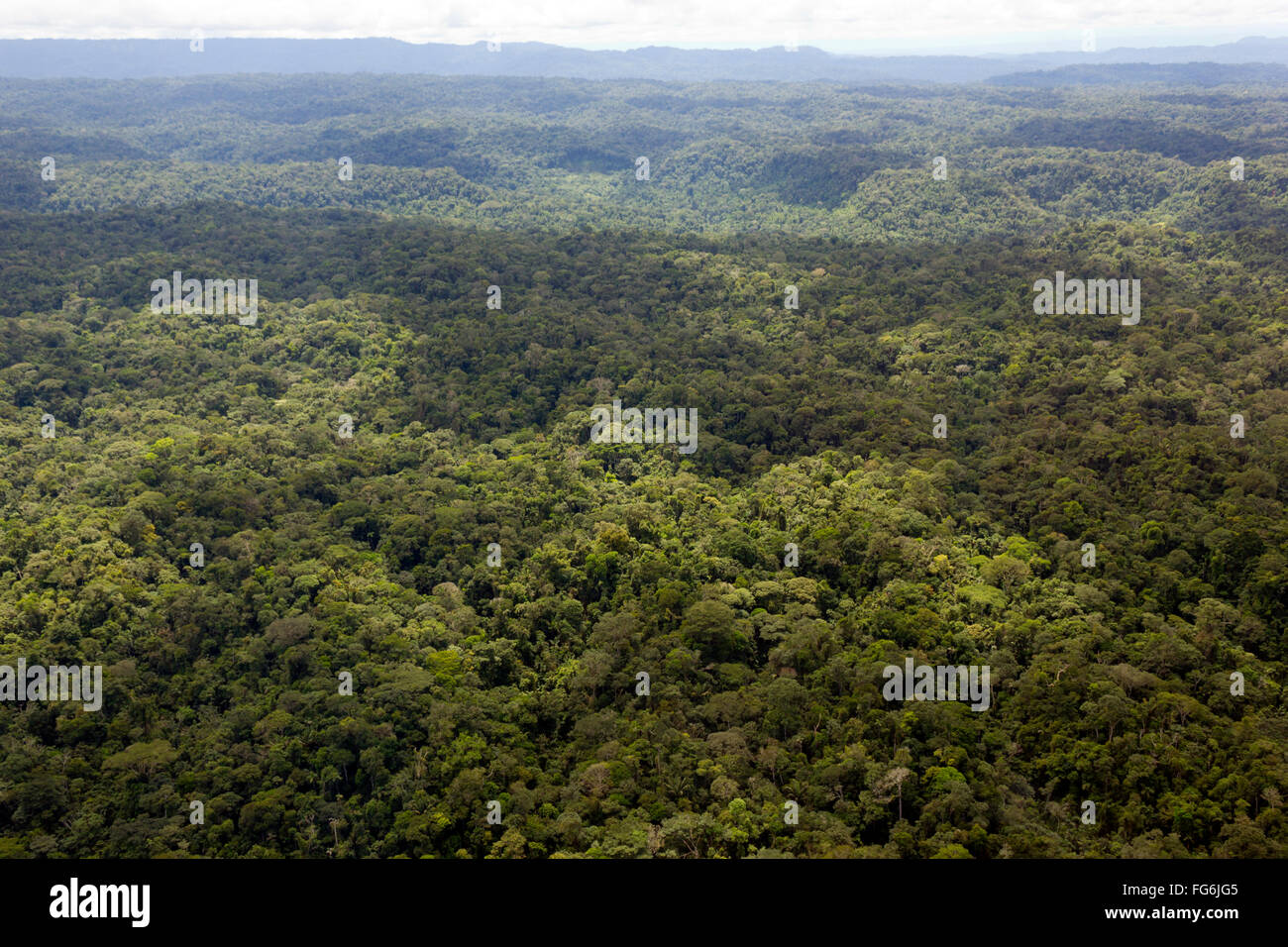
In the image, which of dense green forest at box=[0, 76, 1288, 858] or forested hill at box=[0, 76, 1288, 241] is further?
forested hill at box=[0, 76, 1288, 241]

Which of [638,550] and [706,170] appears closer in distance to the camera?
[638,550]

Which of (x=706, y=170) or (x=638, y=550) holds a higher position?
(x=706, y=170)

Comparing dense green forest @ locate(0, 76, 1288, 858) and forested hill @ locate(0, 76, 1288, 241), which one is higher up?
forested hill @ locate(0, 76, 1288, 241)

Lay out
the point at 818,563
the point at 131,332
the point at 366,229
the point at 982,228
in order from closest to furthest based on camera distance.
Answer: the point at 818,563 → the point at 131,332 → the point at 366,229 → the point at 982,228

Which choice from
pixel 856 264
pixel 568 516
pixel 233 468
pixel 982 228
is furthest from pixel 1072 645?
pixel 982 228

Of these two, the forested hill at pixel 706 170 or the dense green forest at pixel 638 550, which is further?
the forested hill at pixel 706 170

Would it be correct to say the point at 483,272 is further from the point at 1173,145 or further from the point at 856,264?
the point at 1173,145

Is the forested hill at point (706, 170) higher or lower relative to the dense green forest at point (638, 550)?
higher

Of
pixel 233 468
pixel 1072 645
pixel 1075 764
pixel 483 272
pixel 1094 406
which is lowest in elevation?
pixel 1075 764
